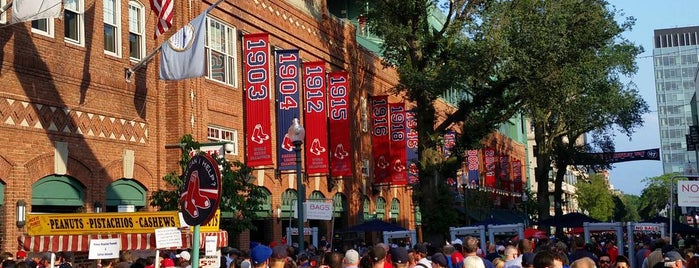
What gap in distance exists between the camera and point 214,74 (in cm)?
2800

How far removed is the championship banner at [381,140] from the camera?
40781 mm

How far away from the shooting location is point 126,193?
23.4m

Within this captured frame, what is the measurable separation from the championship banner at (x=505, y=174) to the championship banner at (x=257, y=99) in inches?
1714

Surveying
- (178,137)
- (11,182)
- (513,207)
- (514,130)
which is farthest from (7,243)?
(514,130)

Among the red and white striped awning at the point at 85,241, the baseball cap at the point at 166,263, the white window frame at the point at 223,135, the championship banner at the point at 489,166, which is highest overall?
the championship banner at the point at 489,166

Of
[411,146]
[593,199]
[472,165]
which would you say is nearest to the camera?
[411,146]

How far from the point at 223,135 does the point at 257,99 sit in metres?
1.60

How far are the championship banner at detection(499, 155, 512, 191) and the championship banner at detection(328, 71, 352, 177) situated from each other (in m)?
36.8

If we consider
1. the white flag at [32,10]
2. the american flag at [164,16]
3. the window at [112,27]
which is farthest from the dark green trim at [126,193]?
the white flag at [32,10]

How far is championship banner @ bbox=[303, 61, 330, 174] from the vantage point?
32594 mm

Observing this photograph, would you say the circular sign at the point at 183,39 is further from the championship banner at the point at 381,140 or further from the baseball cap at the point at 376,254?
the championship banner at the point at 381,140

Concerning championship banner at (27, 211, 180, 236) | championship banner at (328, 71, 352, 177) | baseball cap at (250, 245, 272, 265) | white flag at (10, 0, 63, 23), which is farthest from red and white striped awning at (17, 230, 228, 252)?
championship banner at (328, 71, 352, 177)

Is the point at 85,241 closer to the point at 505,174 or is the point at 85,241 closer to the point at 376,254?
the point at 376,254

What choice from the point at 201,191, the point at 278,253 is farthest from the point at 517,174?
the point at 201,191
